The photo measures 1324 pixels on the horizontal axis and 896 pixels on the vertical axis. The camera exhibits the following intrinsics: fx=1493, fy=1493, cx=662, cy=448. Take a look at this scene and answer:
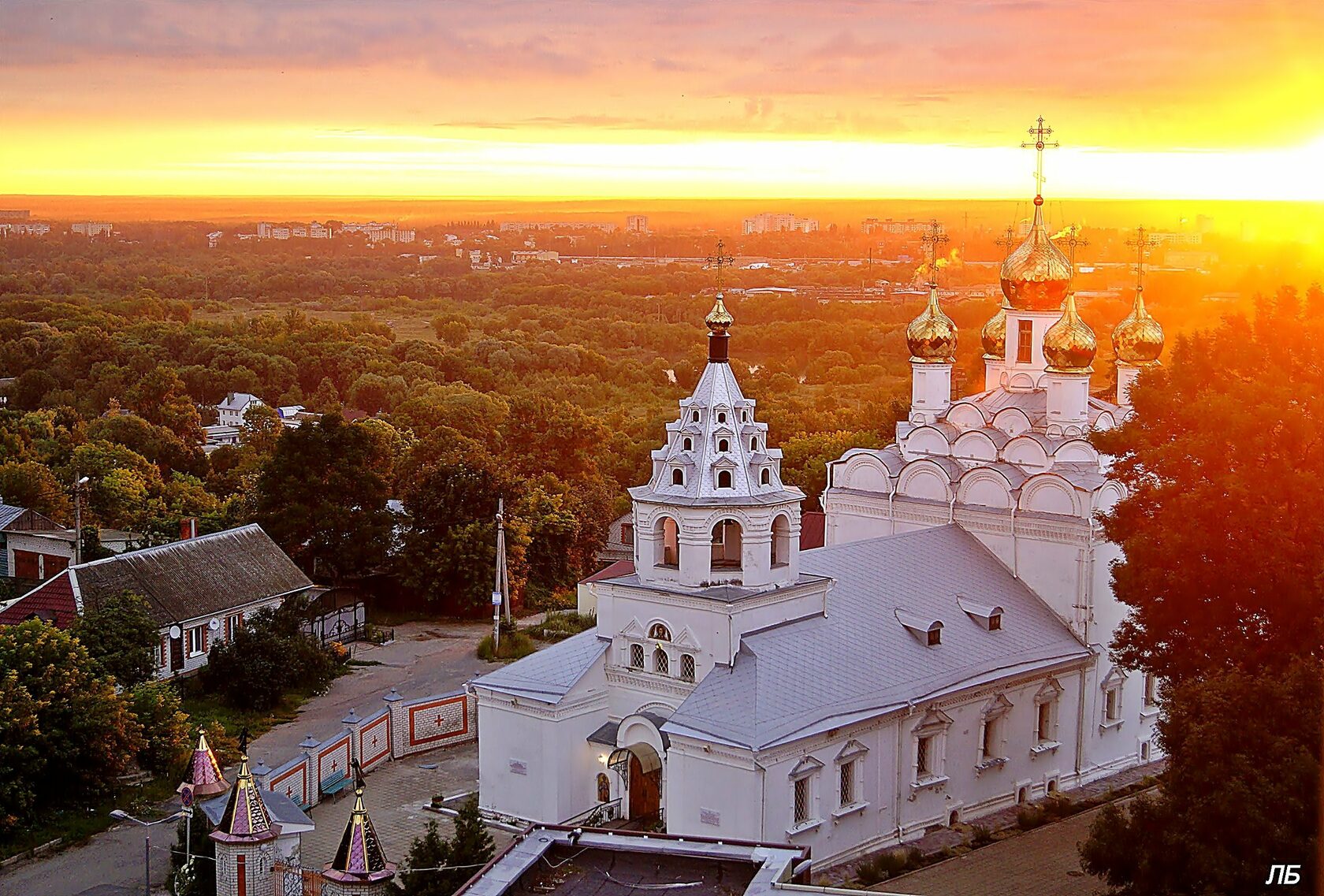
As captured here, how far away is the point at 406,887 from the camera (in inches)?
605

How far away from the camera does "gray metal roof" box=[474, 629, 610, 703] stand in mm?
19266

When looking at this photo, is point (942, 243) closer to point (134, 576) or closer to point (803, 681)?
point (803, 681)

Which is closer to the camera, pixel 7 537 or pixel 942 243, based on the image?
pixel 942 243

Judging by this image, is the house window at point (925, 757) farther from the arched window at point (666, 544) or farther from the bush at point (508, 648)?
the bush at point (508, 648)

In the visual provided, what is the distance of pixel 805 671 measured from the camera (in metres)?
18.5

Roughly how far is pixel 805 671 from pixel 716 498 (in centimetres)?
243

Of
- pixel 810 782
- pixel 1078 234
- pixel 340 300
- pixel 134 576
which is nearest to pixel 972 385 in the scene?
pixel 1078 234

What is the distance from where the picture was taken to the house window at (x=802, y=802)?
17734 mm

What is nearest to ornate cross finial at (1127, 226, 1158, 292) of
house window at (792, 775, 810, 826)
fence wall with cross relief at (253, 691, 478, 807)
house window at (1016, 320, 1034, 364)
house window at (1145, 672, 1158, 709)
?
house window at (1016, 320, 1034, 364)

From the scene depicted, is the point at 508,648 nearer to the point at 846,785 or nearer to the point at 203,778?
the point at 203,778

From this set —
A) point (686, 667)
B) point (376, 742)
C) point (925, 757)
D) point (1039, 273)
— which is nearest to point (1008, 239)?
point (1039, 273)

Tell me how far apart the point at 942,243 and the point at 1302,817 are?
15.4 metres

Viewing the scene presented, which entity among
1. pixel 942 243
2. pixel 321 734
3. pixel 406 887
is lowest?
pixel 321 734

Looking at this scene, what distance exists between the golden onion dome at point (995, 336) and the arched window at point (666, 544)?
9335 mm
